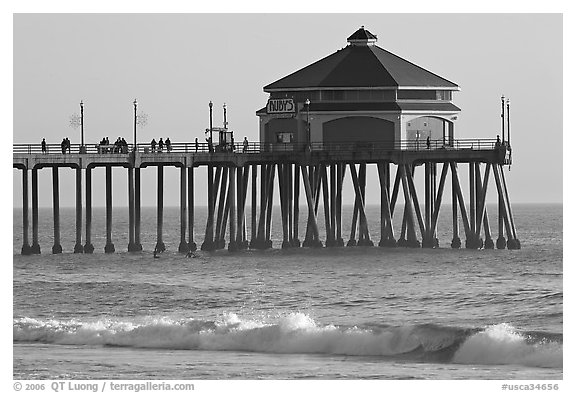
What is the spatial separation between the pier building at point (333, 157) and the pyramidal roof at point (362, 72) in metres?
0.07

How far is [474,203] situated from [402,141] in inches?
150

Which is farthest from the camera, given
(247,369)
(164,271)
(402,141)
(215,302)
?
(402,141)

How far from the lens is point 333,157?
85.9 metres

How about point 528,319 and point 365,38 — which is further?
point 365,38

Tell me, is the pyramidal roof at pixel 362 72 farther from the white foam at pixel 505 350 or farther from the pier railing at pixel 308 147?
the white foam at pixel 505 350

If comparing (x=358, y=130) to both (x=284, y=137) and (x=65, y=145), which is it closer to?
(x=284, y=137)

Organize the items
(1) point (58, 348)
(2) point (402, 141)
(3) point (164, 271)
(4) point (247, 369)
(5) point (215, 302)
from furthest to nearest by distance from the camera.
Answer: (2) point (402, 141)
(3) point (164, 271)
(5) point (215, 302)
(1) point (58, 348)
(4) point (247, 369)

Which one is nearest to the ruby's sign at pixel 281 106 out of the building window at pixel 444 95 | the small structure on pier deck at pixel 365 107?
the small structure on pier deck at pixel 365 107

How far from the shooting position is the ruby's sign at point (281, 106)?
8756 cm

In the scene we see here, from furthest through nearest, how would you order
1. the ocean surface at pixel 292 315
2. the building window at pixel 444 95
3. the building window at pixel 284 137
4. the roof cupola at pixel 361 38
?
the roof cupola at pixel 361 38 → the building window at pixel 284 137 → the building window at pixel 444 95 → the ocean surface at pixel 292 315

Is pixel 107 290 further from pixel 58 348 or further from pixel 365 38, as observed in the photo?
pixel 365 38

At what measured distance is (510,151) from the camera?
8512 centimetres

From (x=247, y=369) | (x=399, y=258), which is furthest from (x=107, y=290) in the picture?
(x=247, y=369)

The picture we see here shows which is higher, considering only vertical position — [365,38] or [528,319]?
[365,38]
